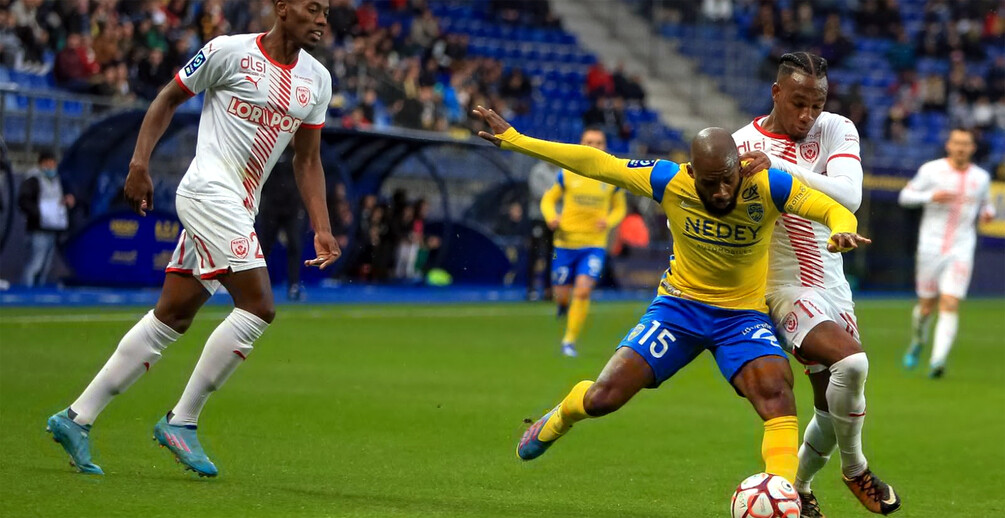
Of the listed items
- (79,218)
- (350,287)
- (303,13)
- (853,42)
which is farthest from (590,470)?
(853,42)

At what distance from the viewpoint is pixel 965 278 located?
14664 millimetres

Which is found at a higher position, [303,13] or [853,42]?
[303,13]

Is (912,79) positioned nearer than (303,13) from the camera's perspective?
No

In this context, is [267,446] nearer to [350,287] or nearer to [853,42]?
[350,287]

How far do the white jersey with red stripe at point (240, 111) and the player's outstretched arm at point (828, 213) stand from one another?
2.61 meters

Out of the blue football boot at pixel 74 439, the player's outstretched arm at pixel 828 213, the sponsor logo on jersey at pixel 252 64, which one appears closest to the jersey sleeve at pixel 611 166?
the player's outstretched arm at pixel 828 213

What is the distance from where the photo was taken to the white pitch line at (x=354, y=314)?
51.7 ft

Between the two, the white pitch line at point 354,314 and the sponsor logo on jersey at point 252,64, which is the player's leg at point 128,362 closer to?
the sponsor logo on jersey at point 252,64

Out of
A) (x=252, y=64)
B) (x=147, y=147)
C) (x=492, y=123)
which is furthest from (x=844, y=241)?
(x=147, y=147)

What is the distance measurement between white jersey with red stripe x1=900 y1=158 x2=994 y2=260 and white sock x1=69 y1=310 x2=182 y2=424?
381 inches

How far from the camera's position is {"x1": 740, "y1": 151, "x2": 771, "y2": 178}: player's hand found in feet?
20.2

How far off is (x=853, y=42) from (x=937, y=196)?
2501 cm

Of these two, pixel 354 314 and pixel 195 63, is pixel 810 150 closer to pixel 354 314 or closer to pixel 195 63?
pixel 195 63

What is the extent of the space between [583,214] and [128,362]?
9.52 m
